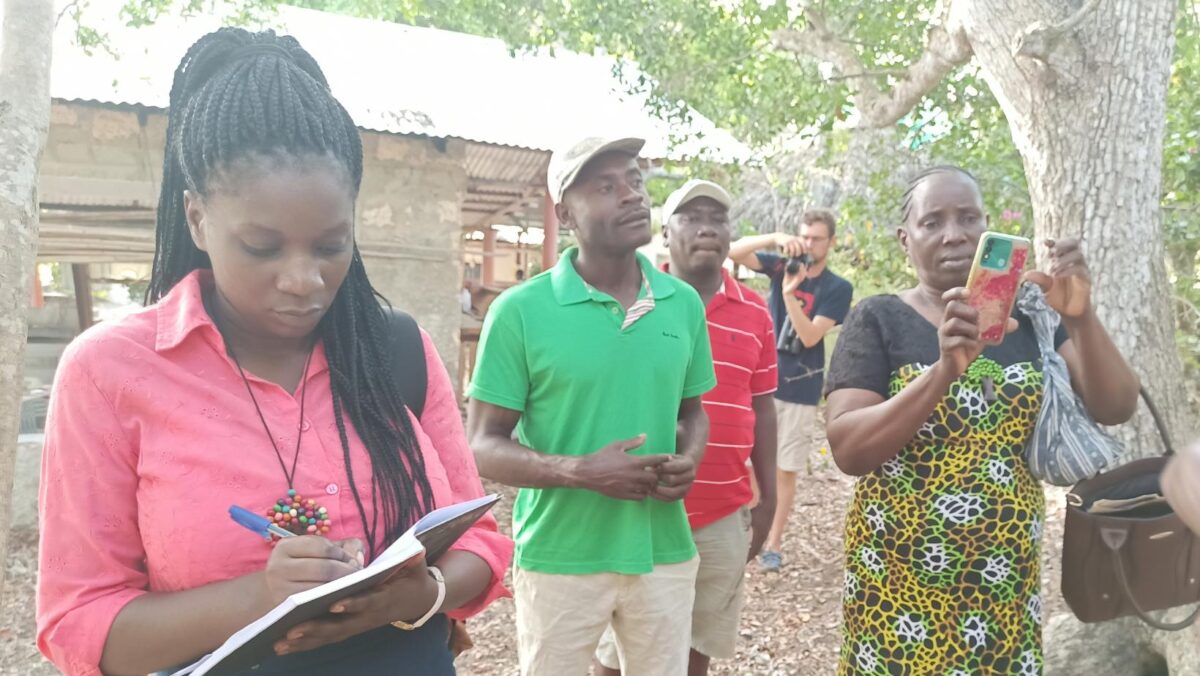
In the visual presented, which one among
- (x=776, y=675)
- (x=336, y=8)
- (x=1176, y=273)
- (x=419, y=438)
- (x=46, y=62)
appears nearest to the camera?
(x=419, y=438)

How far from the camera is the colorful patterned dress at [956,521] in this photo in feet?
6.95

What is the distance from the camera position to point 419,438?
153 cm

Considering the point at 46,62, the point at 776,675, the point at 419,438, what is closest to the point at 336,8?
A: the point at 46,62

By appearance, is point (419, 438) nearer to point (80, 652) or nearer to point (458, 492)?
point (458, 492)

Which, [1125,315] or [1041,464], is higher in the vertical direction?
[1125,315]

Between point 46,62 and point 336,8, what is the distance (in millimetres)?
16099

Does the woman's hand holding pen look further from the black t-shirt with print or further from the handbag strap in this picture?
the black t-shirt with print

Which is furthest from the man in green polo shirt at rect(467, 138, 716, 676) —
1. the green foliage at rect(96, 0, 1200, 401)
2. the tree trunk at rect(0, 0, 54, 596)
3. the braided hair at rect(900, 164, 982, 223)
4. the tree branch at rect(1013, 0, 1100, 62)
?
the green foliage at rect(96, 0, 1200, 401)

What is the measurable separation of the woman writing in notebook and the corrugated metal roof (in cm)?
401

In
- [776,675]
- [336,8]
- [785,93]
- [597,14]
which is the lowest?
[776,675]

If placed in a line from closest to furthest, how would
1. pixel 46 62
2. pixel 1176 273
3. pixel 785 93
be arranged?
1. pixel 46 62
2. pixel 1176 273
3. pixel 785 93

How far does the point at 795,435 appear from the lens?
5.43 m

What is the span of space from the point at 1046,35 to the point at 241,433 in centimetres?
327

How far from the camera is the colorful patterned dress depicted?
2119 mm
